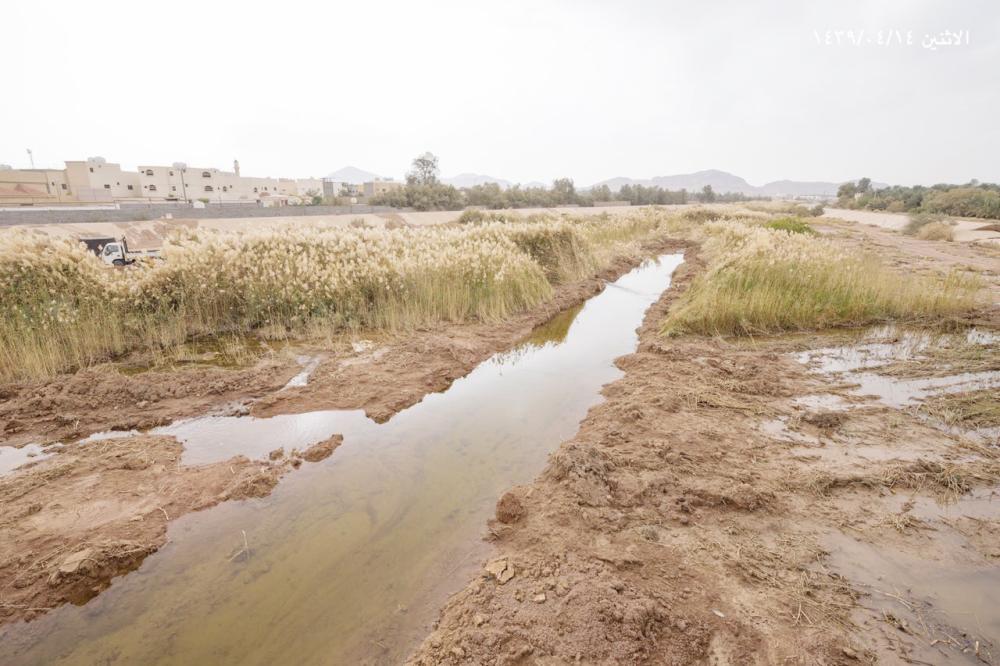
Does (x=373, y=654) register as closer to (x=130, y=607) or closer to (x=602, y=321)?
(x=130, y=607)

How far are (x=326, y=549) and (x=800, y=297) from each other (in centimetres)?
898

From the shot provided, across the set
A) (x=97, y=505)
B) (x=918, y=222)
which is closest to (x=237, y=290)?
(x=97, y=505)

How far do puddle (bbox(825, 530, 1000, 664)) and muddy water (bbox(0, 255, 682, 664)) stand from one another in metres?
2.24

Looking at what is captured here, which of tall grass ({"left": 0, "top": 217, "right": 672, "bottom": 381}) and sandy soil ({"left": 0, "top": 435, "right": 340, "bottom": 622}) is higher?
tall grass ({"left": 0, "top": 217, "right": 672, "bottom": 381})

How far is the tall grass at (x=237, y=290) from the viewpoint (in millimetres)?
6289

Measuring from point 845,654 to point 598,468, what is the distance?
5.73ft

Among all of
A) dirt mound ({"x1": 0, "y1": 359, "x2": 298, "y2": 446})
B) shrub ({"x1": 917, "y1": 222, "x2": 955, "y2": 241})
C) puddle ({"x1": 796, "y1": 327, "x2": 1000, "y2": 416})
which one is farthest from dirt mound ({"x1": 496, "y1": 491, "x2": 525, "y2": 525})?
shrub ({"x1": 917, "y1": 222, "x2": 955, "y2": 241})

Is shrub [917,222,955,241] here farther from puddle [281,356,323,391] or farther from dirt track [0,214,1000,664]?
puddle [281,356,323,391]

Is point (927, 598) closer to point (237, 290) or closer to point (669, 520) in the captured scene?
point (669, 520)

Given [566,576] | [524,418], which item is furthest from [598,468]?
[524,418]

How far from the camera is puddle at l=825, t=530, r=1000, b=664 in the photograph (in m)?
2.21

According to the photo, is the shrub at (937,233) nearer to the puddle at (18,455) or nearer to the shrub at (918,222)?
the shrub at (918,222)

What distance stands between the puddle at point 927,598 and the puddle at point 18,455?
20.5 feet

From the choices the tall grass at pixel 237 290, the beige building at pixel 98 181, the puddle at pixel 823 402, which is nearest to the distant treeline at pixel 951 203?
the puddle at pixel 823 402
